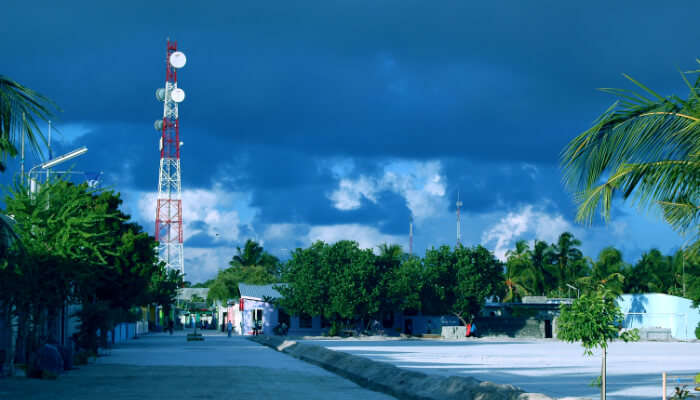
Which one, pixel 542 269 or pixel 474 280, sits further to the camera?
pixel 542 269

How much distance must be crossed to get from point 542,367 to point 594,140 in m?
20.1

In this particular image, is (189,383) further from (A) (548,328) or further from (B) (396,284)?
(A) (548,328)

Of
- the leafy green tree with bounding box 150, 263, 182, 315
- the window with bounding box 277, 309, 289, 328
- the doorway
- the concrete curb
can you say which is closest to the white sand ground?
the concrete curb

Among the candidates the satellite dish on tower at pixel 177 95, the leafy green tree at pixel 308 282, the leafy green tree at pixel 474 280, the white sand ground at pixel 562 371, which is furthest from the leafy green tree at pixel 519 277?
the white sand ground at pixel 562 371

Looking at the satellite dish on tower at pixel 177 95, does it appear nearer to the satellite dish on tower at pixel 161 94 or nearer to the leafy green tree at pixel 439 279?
the satellite dish on tower at pixel 161 94

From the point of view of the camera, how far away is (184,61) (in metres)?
77.9

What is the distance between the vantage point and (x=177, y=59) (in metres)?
77.5

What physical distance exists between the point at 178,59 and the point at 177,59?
3.8 inches

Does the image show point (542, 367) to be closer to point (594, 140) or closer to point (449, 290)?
point (594, 140)

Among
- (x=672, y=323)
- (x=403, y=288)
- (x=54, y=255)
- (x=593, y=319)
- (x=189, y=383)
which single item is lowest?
(x=672, y=323)

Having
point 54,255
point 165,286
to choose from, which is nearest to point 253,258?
point 165,286

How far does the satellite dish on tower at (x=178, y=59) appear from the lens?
77125mm

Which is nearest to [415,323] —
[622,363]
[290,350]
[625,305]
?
[625,305]

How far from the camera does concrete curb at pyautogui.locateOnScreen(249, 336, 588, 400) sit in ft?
55.9
